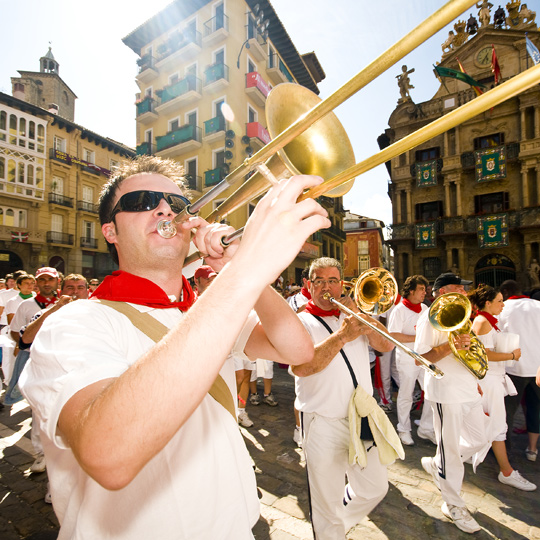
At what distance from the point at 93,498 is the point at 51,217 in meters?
29.3

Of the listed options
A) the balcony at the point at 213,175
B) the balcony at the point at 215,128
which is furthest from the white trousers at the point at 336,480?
the balcony at the point at 215,128

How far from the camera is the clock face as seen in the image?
824 inches

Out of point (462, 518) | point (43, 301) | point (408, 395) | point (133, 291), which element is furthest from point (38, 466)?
point (408, 395)

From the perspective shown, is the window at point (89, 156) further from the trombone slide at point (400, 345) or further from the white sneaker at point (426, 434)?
the white sneaker at point (426, 434)

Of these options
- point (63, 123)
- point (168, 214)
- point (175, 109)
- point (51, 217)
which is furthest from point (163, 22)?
point (168, 214)

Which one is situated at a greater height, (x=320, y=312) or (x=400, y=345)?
(x=320, y=312)

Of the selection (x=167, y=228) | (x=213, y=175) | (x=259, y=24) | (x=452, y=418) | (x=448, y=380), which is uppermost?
(x=259, y=24)

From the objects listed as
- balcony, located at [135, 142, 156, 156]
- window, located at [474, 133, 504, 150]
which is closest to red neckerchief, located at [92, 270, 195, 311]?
balcony, located at [135, 142, 156, 156]

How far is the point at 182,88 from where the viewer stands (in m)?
21.1

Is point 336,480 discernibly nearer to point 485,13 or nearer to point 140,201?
point 140,201

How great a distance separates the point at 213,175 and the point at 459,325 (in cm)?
1889

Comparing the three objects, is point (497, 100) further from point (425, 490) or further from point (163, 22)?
point (163, 22)

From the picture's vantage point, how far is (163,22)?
2288 cm

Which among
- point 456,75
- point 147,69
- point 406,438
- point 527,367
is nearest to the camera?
point 527,367
